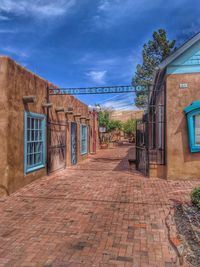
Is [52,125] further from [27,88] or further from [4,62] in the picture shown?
[4,62]

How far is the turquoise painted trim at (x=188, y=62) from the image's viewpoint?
742 centimetres

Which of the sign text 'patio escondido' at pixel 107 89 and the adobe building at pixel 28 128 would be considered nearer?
the adobe building at pixel 28 128

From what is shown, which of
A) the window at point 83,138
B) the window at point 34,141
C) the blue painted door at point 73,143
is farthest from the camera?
the window at point 83,138

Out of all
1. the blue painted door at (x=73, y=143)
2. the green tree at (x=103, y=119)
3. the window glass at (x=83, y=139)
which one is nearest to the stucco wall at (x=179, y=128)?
the blue painted door at (x=73, y=143)

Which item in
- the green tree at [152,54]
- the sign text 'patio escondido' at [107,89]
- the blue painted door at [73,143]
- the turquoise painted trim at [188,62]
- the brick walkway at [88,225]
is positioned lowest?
the brick walkway at [88,225]

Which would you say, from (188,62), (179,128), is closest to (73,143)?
(179,128)

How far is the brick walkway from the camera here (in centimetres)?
294

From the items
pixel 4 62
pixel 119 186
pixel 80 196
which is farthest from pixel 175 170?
pixel 4 62

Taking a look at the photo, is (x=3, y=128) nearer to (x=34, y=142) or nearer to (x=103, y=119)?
(x=34, y=142)

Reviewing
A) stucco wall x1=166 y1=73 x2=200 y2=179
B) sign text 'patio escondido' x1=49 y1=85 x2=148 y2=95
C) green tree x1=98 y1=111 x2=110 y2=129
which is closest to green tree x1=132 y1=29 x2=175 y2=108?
green tree x1=98 y1=111 x2=110 y2=129

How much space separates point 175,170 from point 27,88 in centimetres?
575

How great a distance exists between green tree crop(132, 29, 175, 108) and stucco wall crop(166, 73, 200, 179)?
15809mm

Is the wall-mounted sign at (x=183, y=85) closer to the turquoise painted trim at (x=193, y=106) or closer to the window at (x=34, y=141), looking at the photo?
the turquoise painted trim at (x=193, y=106)

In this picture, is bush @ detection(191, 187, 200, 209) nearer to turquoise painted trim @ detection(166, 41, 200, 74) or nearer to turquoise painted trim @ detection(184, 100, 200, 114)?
turquoise painted trim @ detection(184, 100, 200, 114)
